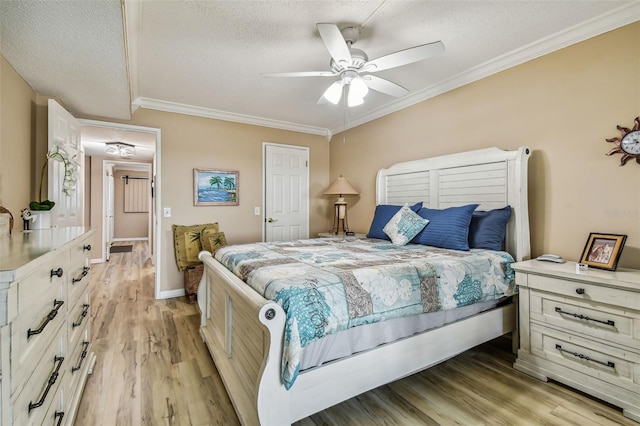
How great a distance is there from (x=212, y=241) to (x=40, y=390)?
2623 mm

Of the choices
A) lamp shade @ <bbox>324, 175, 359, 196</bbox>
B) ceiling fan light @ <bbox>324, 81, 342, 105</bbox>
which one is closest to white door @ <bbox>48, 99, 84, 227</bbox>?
ceiling fan light @ <bbox>324, 81, 342, 105</bbox>

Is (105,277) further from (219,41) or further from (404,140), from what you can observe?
(404,140)

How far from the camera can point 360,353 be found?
5.14ft

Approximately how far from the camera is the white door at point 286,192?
4.62 m

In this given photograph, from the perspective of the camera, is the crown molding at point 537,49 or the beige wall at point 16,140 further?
the beige wall at point 16,140

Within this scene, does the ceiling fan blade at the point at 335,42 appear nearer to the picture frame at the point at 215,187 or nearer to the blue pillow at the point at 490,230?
the blue pillow at the point at 490,230

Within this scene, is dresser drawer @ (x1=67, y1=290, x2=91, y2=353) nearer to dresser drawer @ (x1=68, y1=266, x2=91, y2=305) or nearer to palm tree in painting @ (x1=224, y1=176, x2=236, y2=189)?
dresser drawer @ (x1=68, y1=266, x2=91, y2=305)

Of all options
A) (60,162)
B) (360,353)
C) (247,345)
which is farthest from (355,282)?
(60,162)

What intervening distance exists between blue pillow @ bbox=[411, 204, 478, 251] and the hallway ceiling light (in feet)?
17.8

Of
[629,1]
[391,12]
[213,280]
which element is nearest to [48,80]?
[213,280]

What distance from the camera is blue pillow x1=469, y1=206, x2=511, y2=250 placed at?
8.14ft

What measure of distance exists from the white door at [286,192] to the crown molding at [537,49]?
1.85 meters

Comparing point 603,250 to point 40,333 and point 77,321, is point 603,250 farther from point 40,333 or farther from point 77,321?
point 77,321

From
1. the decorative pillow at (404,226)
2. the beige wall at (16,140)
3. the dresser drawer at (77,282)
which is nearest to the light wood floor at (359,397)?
the dresser drawer at (77,282)
